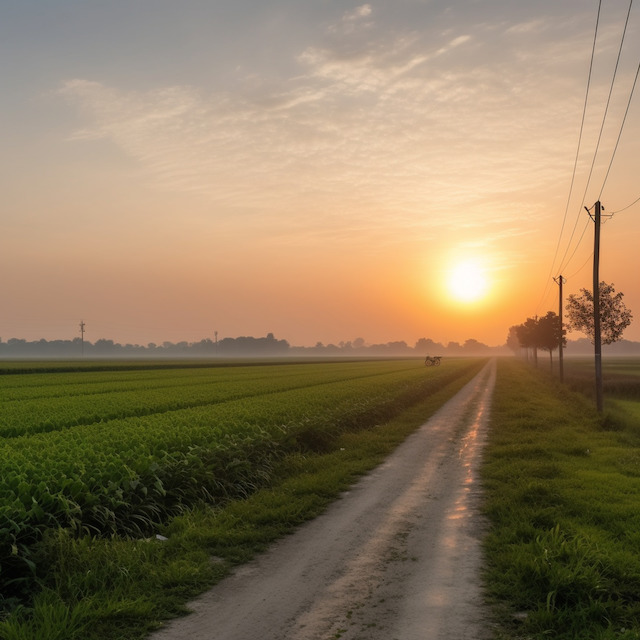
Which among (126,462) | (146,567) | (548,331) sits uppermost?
(548,331)

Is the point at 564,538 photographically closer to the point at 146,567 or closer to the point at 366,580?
the point at 366,580

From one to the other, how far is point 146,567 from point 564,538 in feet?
20.6

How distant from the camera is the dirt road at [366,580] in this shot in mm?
6445

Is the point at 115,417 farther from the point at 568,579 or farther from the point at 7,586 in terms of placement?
the point at 568,579

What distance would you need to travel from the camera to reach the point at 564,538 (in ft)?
30.4

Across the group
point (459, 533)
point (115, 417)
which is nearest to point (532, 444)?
point (459, 533)

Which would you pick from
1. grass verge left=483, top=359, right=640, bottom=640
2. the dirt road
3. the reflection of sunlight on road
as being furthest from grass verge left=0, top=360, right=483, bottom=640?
grass verge left=483, top=359, right=640, bottom=640

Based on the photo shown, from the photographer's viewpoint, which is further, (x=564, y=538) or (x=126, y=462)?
(x=126, y=462)

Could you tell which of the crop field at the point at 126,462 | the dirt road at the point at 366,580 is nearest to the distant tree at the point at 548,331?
the crop field at the point at 126,462

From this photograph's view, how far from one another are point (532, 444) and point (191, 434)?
1072 centimetres

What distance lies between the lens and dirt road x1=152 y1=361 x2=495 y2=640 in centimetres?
645

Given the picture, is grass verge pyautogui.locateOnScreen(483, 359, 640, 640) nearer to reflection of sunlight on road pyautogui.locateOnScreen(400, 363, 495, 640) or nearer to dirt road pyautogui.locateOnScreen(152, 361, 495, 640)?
reflection of sunlight on road pyautogui.locateOnScreen(400, 363, 495, 640)

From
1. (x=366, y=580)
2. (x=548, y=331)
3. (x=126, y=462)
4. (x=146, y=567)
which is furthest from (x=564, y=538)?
(x=548, y=331)

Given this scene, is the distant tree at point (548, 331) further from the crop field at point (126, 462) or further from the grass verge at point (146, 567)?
the grass verge at point (146, 567)
